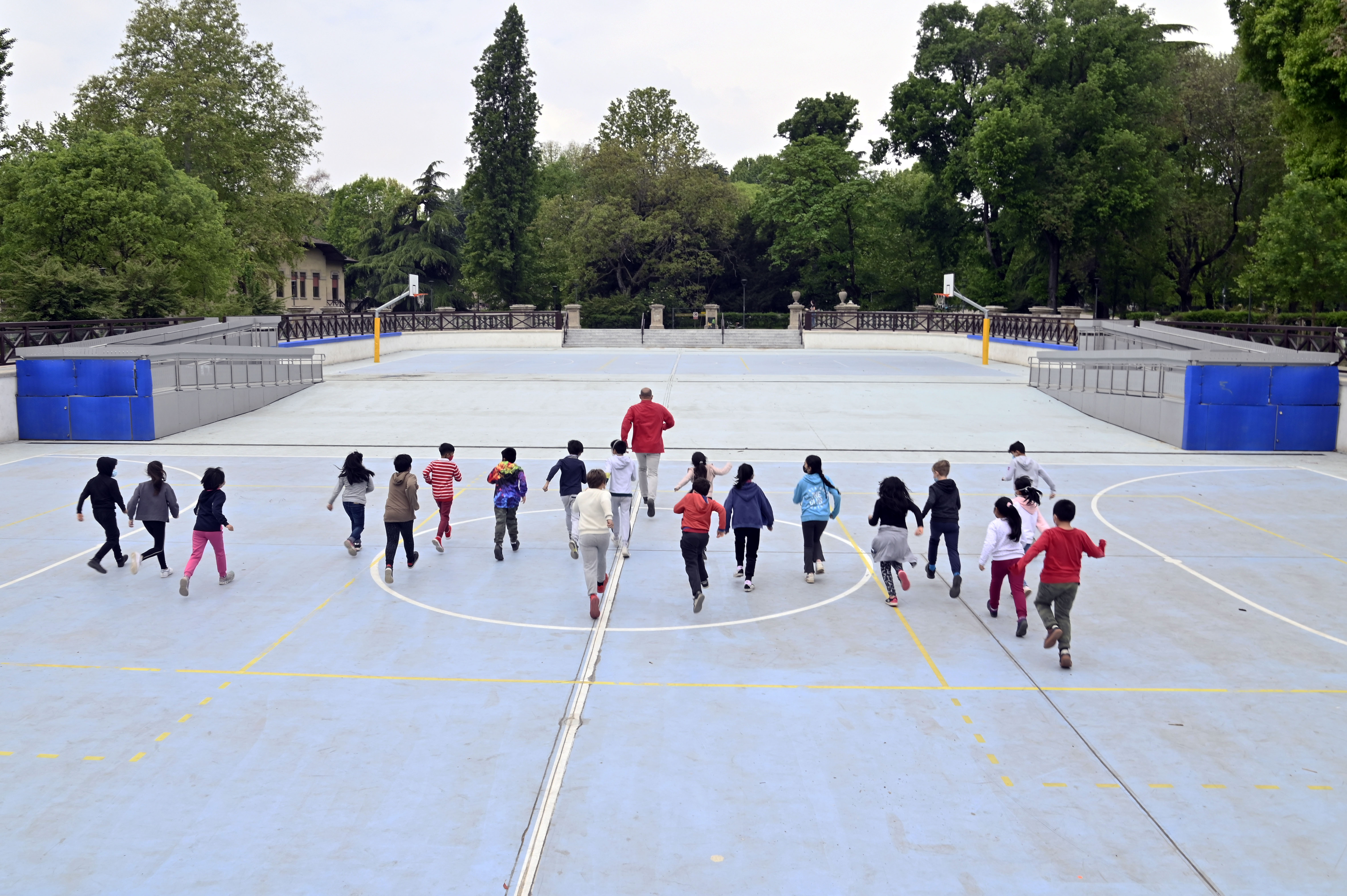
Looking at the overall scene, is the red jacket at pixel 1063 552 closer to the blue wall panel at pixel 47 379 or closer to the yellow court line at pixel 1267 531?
the yellow court line at pixel 1267 531

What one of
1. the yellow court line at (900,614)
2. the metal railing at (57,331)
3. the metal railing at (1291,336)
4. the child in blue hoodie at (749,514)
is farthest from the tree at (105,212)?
the metal railing at (1291,336)

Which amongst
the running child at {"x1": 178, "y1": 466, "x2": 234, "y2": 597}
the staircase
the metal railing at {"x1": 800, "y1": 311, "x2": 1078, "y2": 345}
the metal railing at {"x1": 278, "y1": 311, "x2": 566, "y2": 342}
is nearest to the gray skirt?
the running child at {"x1": 178, "y1": 466, "x2": 234, "y2": 597}

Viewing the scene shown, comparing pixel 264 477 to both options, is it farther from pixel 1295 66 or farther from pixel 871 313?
pixel 871 313

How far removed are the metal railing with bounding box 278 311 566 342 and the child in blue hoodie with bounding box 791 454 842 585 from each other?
35078mm

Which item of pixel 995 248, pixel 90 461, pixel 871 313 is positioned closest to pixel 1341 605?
pixel 90 461

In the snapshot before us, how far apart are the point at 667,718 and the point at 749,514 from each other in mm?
3803

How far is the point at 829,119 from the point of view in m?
67.9


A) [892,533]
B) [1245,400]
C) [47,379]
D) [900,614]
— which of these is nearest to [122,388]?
[47,379]

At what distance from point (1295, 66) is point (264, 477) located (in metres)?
23.7

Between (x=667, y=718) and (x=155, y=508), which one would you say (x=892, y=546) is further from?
(x=155, y=508)

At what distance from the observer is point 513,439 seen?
22.9 meters

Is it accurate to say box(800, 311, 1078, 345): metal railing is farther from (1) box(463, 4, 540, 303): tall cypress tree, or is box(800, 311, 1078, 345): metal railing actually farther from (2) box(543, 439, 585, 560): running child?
(2) box(543, 439, 585, 560): running child

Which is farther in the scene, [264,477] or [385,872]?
[264,477]

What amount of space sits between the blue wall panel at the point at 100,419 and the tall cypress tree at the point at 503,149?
1652 inches
